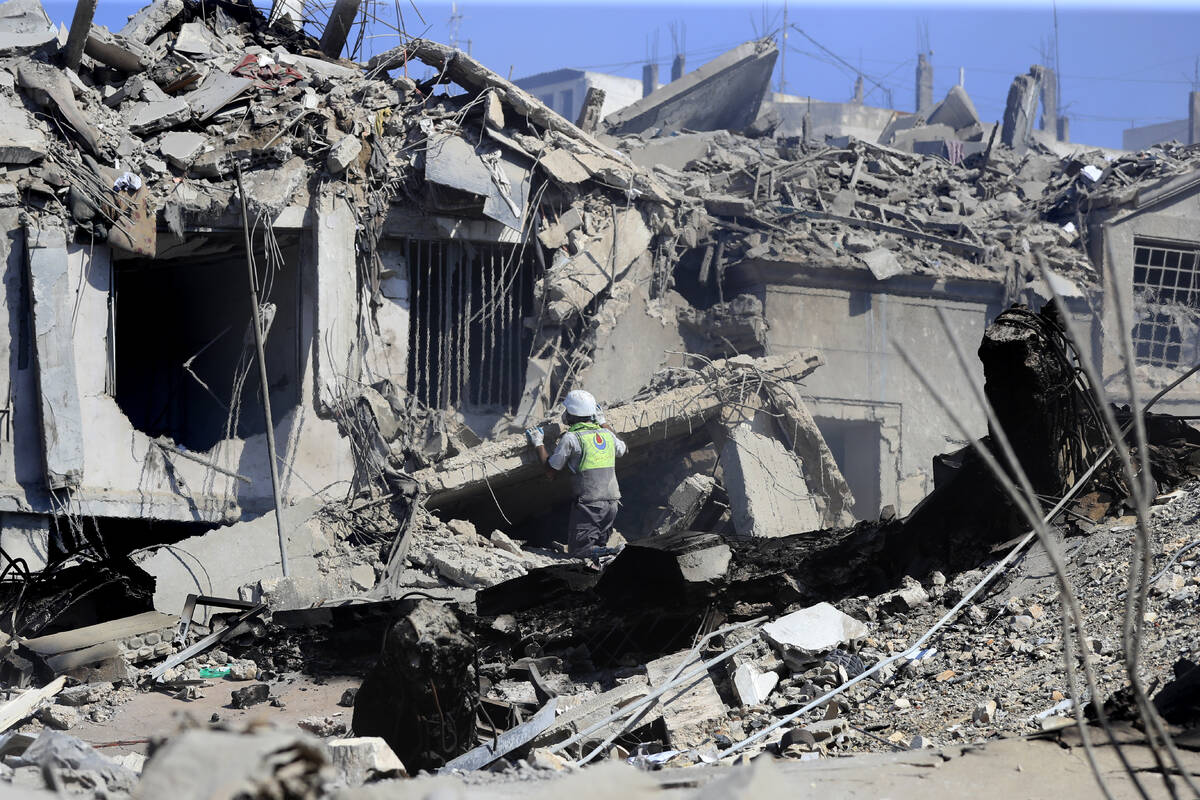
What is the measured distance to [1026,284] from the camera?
14797mm

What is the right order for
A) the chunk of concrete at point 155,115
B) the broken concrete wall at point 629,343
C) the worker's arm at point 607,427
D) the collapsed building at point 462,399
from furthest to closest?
the broken concrete wall at point 629,343 → the chunk of concrete at point 155,115 → the worker's arm at point 607,427 → the collapsed building at point 462,399

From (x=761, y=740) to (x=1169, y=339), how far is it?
13515 millimetres

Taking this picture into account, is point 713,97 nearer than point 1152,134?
Yes

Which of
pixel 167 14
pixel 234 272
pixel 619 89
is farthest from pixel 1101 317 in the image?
pixel 619 89

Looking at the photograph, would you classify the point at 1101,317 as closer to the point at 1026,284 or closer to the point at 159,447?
the point at 1026,284

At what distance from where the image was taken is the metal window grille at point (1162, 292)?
1612cm

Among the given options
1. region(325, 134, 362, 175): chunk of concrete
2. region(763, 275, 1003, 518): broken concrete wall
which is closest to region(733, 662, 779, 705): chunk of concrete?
region(325, 134, 362, 175): chunk of concrete

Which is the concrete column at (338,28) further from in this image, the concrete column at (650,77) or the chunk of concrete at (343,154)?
the concrete column at (650,77)

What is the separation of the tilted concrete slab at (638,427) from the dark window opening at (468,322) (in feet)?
4.31

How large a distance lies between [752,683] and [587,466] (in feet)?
13.5

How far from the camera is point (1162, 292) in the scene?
643 inches

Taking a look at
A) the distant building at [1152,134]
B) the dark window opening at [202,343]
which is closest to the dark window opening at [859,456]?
the dark window opening at [202,343]

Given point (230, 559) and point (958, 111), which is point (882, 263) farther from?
point (958, 111)

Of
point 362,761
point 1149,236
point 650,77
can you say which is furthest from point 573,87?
point 362,761
